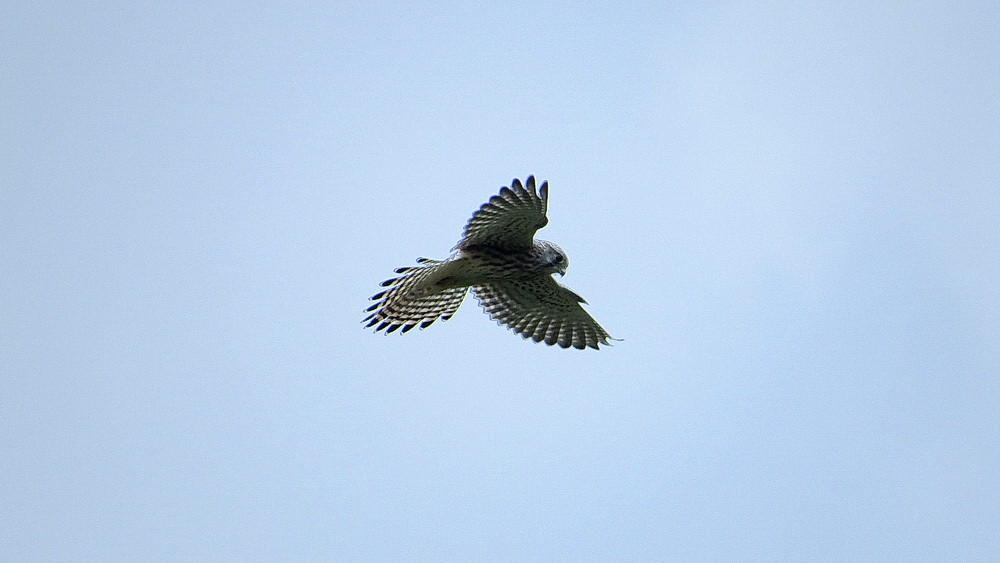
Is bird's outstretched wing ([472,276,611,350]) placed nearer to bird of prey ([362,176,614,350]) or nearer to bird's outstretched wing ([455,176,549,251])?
bird of prey ([362,176,614,350])

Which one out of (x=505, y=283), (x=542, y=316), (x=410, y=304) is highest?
(x=542, y=316)

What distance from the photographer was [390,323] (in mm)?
9648

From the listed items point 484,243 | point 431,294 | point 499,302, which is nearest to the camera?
point 484,243

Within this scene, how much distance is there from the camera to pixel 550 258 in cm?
930

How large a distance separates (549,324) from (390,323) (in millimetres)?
1882

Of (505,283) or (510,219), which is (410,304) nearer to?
(505,283)

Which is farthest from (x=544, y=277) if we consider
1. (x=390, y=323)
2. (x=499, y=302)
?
(x=390, y=323)

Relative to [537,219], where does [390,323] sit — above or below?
below

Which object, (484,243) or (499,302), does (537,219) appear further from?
(499,302)

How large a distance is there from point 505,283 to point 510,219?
1496 millimetres

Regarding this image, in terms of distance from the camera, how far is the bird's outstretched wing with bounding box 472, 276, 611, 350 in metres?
10.1

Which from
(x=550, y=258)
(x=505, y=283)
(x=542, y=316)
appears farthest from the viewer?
(x=542, y=316)

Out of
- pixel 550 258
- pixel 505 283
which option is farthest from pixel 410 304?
pixel 550 258

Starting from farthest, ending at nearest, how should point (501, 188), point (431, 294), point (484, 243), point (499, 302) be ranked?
1. point (499, 302)
2. point (431, 294)
3. point (484, 243)
4. point (501, 188)
